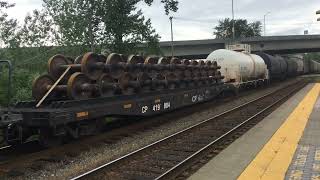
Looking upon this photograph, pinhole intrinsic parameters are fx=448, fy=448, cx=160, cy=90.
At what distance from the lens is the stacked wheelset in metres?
11.4

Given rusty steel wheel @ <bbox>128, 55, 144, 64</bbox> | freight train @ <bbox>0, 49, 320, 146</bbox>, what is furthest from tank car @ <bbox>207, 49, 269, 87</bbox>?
rusty steel wheel @ <bbox>128, 55, 144, 64</bbox>

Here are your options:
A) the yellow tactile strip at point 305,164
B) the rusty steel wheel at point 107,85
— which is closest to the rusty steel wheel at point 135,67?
the rusty steel wheel at point 107,85

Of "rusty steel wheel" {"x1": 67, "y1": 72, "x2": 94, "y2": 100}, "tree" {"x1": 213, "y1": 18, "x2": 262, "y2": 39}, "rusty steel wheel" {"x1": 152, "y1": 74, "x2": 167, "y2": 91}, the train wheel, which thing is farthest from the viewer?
"tree" {"x1": 213, "y1": 18, "x2": 262, "y2": 39}

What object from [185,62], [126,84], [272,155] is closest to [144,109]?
[126,84]

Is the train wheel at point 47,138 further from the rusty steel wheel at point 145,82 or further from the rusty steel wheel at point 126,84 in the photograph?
the rusty steel wheel at point 145,82

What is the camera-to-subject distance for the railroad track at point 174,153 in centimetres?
847

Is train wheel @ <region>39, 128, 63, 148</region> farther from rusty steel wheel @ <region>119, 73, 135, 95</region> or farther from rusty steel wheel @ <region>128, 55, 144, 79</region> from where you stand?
rusty steel wheel @ <region>128, 55, 144, 79</region>

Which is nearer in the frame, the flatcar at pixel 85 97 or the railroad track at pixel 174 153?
the railroad track at pixel 174 153

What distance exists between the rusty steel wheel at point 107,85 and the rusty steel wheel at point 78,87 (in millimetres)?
446

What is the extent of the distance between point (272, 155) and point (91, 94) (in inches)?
189

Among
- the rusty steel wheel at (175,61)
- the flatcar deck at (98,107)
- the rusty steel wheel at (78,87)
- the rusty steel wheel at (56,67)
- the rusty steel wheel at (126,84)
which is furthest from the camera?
the rusty steel wheel at (175,61)

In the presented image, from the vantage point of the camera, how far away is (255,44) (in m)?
72.9

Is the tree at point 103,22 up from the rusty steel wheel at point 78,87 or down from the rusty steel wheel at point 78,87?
up

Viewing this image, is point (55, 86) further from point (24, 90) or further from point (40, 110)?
point (24, 90)
